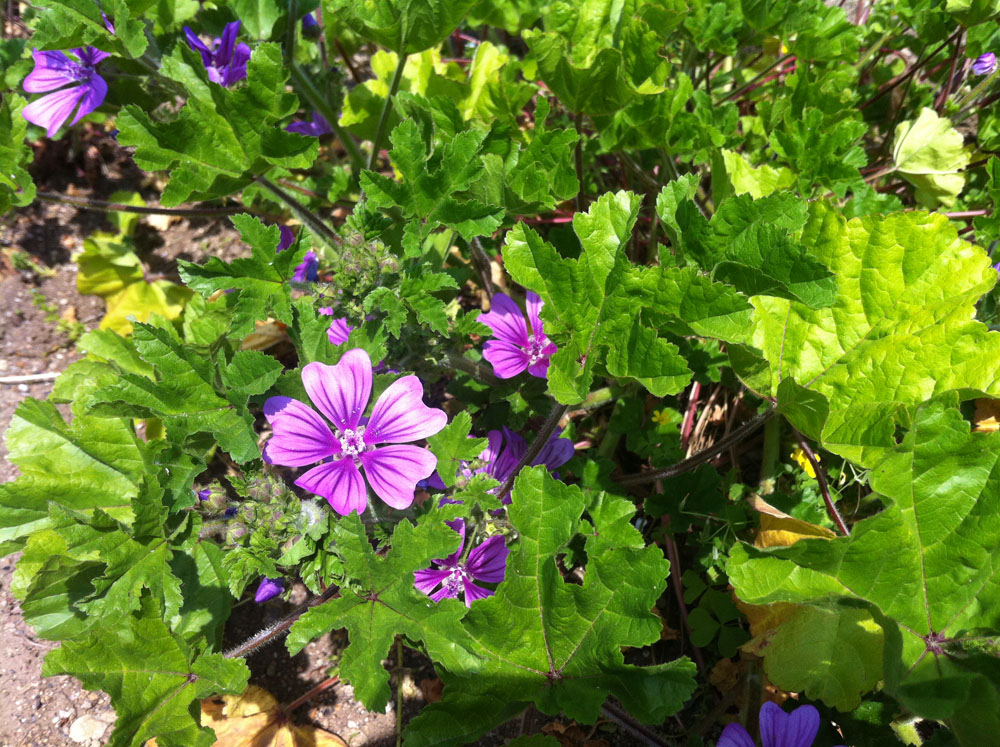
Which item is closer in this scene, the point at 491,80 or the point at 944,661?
the point at 944,661

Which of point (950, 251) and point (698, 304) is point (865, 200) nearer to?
point (950, 251)

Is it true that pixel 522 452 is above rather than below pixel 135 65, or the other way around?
below

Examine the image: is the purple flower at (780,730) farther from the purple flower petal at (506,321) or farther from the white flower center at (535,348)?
the purple flower petal at (506,321)

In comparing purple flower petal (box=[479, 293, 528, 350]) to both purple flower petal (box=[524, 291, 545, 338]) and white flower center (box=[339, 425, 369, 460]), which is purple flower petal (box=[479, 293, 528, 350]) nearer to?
purple flower petal (box=[524, 291, 545, 338])

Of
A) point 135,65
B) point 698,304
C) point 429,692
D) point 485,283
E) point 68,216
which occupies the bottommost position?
point 429,692

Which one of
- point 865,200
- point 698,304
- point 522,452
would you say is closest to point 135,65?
point 522,452

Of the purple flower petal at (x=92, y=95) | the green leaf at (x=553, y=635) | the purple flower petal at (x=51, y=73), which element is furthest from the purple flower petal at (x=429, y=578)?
the purple flower petal at (x=51, y=73)
